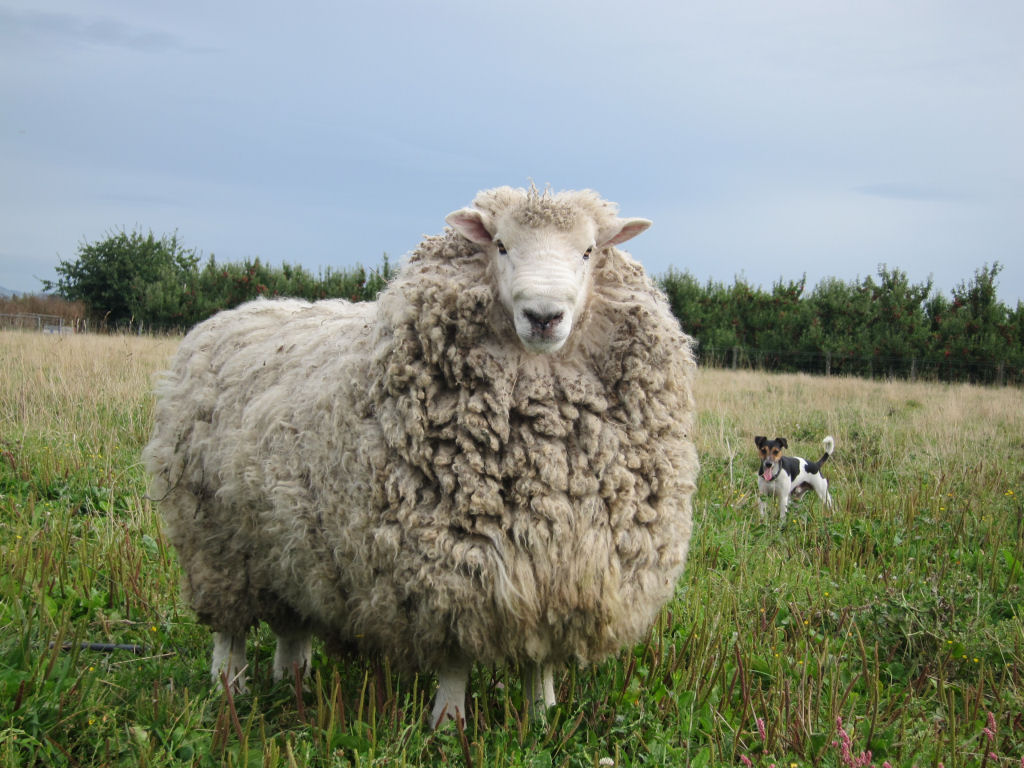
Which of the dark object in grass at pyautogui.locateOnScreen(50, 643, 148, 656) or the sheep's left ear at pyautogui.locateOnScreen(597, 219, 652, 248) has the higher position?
the sheep's left ear at pyautogui.locateOnScreen(597, 219, 652, 248)

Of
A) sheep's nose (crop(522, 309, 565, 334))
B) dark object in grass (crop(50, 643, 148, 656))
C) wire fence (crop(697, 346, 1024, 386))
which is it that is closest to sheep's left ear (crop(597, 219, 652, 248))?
sheep's nose (crop(522, 309, 565, 334))

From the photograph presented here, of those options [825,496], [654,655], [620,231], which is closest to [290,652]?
[654,655]

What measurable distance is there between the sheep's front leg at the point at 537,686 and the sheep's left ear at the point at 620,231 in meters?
1.70

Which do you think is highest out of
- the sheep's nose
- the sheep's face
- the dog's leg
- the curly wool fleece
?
the sheep's face

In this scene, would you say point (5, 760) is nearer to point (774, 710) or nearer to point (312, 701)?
point (312, 701)

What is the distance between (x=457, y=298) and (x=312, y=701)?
194 centimetres

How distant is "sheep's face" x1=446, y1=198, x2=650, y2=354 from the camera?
266 centimetres

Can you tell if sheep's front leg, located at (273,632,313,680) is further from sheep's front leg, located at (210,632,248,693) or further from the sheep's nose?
the sheep's nose

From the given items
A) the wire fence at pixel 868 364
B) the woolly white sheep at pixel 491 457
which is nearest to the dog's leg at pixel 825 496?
the woolly white sheep at pixel 491 457

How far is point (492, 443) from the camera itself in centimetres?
276

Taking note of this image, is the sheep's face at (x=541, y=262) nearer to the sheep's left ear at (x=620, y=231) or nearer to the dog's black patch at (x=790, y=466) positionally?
the sheep's left ear at (x=620, y=231)

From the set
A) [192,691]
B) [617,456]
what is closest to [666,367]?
[617,456]

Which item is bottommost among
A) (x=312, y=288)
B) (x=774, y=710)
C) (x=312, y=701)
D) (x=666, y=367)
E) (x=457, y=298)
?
(x=312, y=701)

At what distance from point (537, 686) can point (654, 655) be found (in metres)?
0.75
